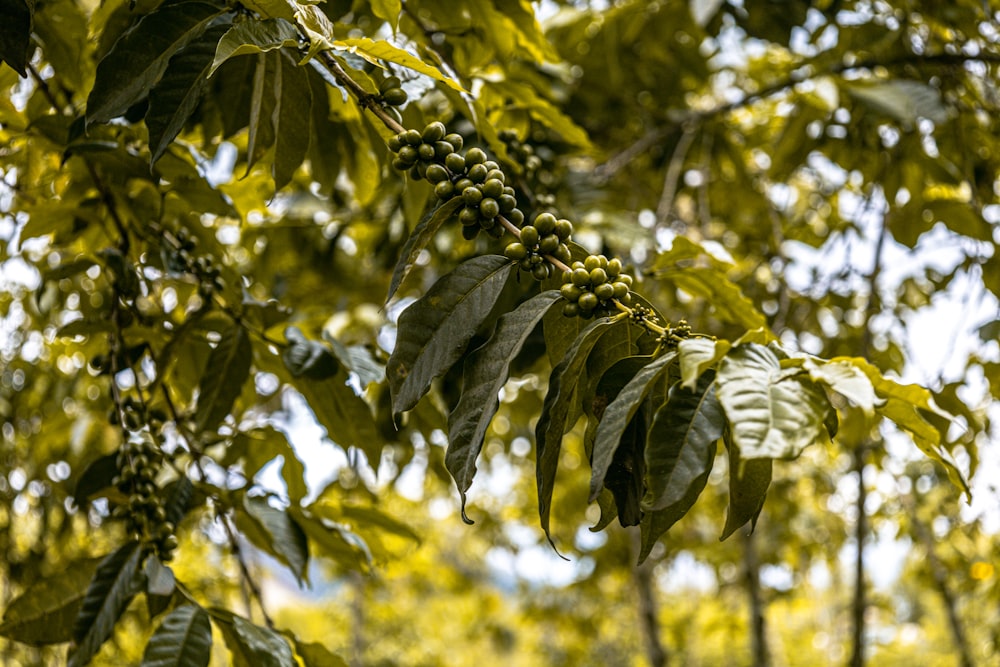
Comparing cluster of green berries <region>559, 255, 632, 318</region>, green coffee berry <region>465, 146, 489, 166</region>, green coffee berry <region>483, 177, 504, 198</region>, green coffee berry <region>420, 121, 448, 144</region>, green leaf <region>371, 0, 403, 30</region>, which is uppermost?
green leaf <region>371, 0, 403, 30</region>

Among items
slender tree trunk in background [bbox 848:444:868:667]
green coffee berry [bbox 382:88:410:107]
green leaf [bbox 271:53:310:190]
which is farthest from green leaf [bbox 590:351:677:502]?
slender tree trunk in background [bbox 848:444:868:667]

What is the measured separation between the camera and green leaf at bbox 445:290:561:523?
64 centimetres

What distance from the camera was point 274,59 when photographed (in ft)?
2.83

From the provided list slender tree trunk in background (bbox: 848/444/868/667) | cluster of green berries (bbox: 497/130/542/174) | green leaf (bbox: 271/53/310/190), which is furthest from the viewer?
slender tree trunk in background (bbox: 848/444/868/667)

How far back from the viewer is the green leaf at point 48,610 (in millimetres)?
931

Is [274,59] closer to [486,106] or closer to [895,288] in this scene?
[486,106]

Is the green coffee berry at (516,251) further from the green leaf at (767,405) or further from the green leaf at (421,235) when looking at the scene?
the green leaf at (767,405)

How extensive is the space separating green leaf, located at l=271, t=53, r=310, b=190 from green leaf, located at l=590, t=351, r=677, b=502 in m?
0.48

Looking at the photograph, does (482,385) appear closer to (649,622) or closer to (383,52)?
(383,52)

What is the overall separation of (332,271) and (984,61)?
5.26ft

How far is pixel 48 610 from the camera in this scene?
3.13 ft

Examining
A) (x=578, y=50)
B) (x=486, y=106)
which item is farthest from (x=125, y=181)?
(x=578, y=50)

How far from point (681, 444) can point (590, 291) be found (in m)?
0.16

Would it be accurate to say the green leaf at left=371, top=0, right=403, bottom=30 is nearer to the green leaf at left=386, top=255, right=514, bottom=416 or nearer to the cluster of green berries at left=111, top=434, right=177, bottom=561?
the green leaf at left=386, top=255, right=514, bottom=416
